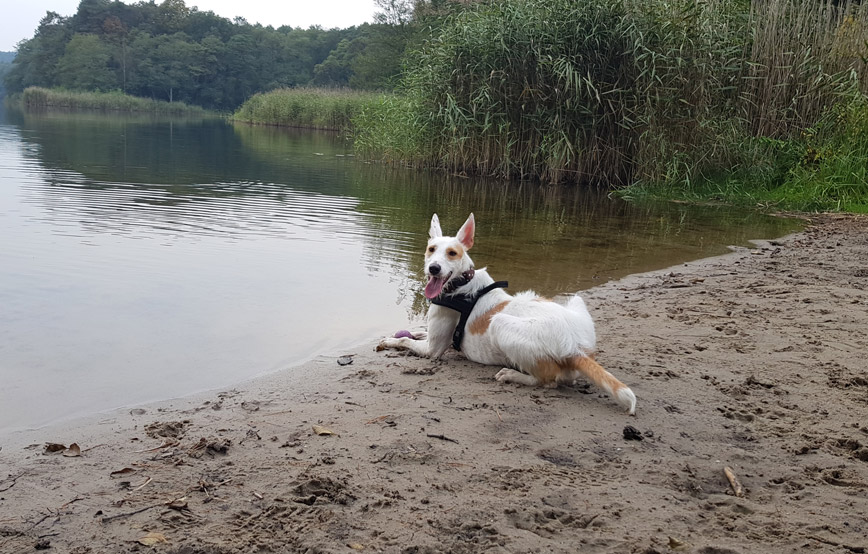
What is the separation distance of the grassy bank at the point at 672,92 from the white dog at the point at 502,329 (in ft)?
30.4

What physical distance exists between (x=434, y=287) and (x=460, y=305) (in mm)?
196

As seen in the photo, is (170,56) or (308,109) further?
(170,56)

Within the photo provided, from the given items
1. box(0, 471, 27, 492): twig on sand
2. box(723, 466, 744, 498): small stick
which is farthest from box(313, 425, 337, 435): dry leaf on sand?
box(723, 466, 744, 498): small stick

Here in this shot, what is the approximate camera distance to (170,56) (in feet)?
246

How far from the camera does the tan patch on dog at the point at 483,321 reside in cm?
420

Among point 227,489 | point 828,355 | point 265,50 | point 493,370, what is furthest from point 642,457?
point 265,50

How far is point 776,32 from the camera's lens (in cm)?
1312

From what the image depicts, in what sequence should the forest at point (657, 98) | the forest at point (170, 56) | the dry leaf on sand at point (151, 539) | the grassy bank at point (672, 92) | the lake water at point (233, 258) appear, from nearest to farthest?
the dry leaf on sand at point (151, 539) → the lake water at point (233, 258) → the forest at point (657, 98) → the grassy bank at point (672, 92) → the forest at point (170, 56)

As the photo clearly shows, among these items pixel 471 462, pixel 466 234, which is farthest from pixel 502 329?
pixel 471 462

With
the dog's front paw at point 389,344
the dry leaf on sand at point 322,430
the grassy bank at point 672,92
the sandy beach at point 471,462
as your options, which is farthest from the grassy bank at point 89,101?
the dry leaf on sand at point 322,430

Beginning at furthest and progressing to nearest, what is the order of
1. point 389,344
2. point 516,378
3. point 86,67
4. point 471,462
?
point 86,67, point 389,344, point 516,378, point 471,462

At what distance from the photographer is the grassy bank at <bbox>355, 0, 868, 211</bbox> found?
41.9 feet

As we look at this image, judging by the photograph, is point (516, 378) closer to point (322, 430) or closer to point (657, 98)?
point (322, 430)

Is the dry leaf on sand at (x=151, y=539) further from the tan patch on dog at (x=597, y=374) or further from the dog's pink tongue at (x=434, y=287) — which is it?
the dog's pink tongue at (x=434, y=287)
